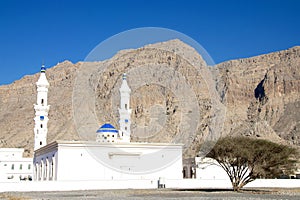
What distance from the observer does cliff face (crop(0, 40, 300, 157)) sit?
2137 cm

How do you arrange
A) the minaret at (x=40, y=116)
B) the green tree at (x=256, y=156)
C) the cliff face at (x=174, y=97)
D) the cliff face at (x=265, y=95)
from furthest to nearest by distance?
the cliff face at (x=265, y=95), the minaret at (x=40, y=116), the green tree at (x=256, y=156), the cliff face at (x=174, y=97)

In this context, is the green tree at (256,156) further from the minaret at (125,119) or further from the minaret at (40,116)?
the minaret at (40,116)

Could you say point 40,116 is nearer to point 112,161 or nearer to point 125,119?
point 125,119

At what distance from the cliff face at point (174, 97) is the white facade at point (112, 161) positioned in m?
1.81

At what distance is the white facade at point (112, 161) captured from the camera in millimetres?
34312

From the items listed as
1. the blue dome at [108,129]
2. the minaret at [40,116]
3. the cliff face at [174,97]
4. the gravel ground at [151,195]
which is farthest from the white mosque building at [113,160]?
the gravel ground at [151,195]

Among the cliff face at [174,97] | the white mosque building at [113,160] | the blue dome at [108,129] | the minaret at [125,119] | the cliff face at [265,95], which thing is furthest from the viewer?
the cliff face at [265,95]

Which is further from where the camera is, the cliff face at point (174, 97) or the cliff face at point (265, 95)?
the cliff face at point (265, 95)

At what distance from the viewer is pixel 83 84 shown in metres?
20.0

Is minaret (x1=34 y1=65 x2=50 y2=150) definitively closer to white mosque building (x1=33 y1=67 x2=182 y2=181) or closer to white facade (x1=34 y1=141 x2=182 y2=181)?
white mosque building (x1=33 y1=67 x2=182 y2=181)

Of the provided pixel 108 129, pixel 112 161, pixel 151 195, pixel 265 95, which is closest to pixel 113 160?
pixel 112 161

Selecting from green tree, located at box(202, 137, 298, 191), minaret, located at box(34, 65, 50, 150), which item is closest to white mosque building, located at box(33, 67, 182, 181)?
green tree, located at box(202, 137, 298, 191)

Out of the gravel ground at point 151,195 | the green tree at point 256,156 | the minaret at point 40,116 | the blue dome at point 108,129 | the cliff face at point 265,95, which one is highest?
the cliff face at point 265,95

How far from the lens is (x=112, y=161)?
113 ft
